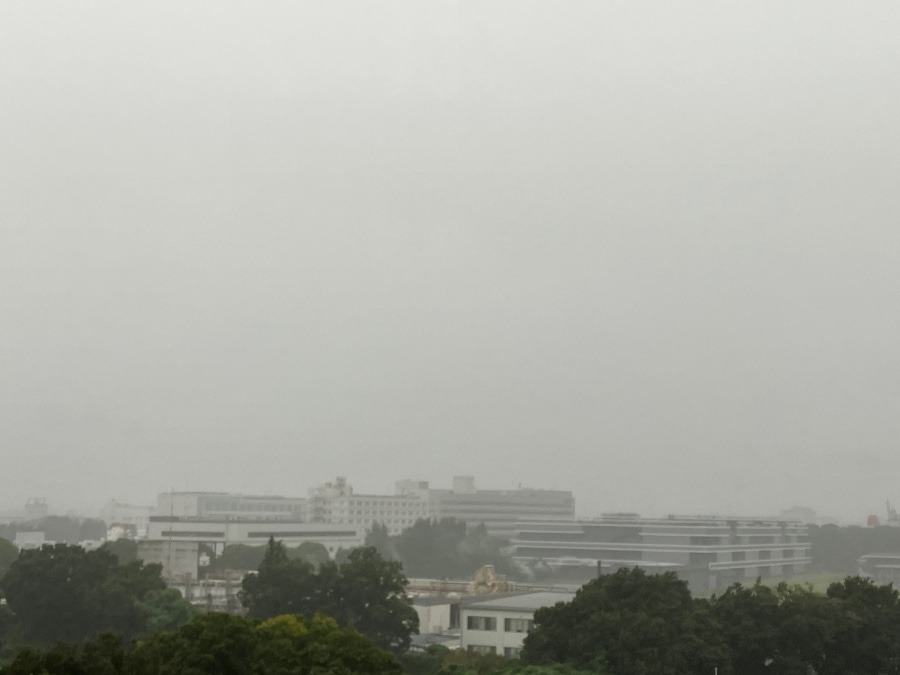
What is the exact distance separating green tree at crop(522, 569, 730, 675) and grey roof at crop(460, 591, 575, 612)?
8288 mm

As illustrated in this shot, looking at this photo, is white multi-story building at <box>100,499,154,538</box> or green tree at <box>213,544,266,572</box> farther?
white multi-story building at <box>100,499,154,538</box>

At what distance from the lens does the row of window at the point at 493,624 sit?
49281 millimetres

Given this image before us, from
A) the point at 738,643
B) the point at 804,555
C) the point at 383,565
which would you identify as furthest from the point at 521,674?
the point at 804,555

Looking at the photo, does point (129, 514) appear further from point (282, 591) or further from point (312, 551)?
point (282, 591)

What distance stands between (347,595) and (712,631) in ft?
46.6

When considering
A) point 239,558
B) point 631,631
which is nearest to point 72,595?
point 631,631

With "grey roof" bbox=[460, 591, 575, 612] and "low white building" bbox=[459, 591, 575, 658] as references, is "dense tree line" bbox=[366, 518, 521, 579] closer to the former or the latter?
"grey roof" bbox=[460, 591, 575, 612]

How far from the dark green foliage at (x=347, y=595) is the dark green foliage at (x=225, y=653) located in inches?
591

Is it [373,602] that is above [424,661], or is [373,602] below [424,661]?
above

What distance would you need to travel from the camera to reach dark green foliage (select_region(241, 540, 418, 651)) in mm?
45312

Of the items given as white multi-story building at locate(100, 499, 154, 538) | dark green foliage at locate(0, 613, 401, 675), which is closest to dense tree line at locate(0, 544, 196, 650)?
dark green foliage at locate(0, 613, 401, 675)

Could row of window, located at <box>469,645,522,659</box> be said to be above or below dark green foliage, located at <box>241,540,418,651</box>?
below

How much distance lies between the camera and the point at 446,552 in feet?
389

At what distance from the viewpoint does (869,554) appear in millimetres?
122812
